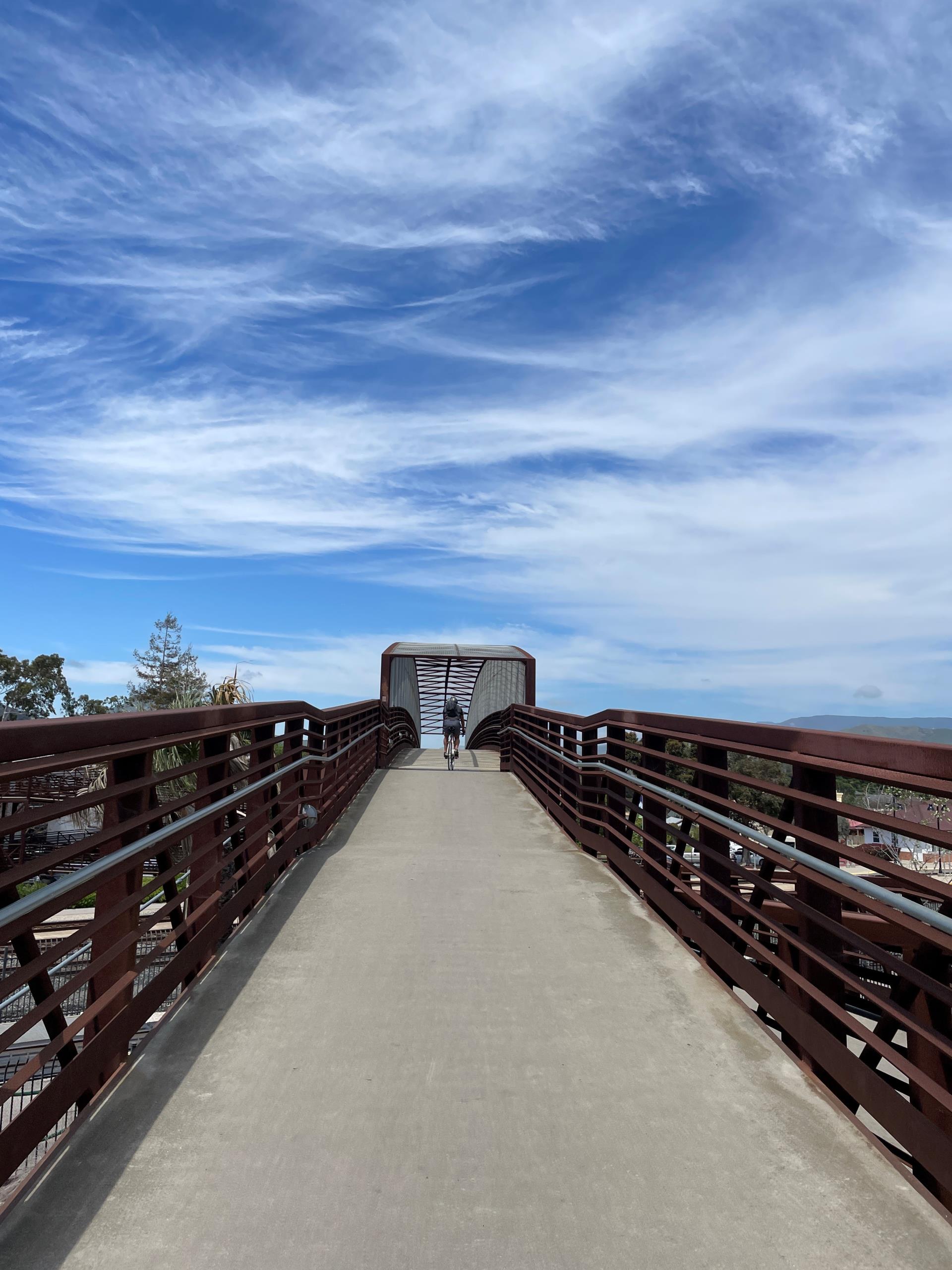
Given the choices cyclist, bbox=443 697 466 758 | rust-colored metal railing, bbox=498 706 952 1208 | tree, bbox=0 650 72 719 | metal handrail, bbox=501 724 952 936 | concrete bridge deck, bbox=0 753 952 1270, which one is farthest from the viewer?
tree, bbox=0 650 72 719

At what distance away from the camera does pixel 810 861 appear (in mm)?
3693

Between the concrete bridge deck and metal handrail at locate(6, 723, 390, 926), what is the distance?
2.84 feet

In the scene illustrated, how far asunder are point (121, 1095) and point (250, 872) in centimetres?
245

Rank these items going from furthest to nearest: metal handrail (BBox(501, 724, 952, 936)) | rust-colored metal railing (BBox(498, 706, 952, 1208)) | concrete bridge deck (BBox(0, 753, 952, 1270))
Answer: rust-colored metal railing (BBox(498, 706, 952, 1208)) → metal handrail (BBox(501, 724, 952, 936)) → concrete bridge deck (BBox(0, 753, 952, 1270))

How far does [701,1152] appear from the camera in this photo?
3207 millimetres

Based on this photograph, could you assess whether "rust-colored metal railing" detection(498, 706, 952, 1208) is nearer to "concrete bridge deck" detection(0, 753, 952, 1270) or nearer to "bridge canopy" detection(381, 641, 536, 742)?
"concrete bridge deck" detection(0, 753, 952, 1270)

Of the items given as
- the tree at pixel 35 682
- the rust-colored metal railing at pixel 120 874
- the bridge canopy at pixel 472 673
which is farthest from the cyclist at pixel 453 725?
the tree at pixel 35 682

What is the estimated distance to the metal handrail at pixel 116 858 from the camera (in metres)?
2.75

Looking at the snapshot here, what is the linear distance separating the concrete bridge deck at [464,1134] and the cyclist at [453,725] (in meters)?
13.4

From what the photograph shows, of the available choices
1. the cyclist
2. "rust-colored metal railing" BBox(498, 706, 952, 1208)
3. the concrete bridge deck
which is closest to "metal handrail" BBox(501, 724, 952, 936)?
"rust-colored metal railing" BBox(498, 706, 952, 1208)

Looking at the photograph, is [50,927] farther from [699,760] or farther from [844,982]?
[844,982]

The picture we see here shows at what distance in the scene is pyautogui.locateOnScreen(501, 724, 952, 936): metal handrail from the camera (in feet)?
9.27

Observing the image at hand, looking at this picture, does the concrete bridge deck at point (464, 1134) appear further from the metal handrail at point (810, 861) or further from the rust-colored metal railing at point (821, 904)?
the metal handrail at point (810, 861)

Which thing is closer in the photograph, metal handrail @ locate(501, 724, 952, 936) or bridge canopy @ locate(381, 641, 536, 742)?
metal handrail @ locate(501, 724, 952, 936)
